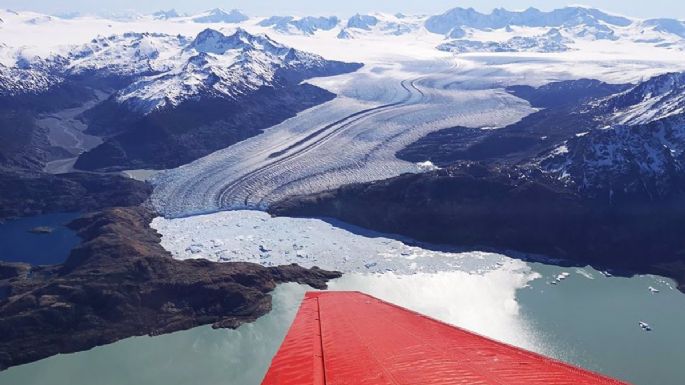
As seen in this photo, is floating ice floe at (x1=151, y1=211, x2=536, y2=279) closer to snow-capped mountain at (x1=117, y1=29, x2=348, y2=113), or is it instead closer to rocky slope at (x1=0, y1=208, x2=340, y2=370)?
rocky slope at (x1=0, y1=208, x2=340, y2=370)

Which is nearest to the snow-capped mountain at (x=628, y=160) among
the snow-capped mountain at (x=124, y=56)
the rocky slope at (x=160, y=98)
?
the rocky slope at (x=160, y=98)

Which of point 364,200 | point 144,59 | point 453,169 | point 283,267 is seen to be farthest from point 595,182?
point 144,59

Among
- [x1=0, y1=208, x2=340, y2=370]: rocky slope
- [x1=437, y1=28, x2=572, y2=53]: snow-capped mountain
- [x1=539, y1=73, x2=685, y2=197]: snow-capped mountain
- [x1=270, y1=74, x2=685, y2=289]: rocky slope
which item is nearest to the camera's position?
[x1=0, y1=208, x2=340, y2=370]: rocky slope

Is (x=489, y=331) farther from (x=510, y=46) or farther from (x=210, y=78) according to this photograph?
(x=510, y=46)

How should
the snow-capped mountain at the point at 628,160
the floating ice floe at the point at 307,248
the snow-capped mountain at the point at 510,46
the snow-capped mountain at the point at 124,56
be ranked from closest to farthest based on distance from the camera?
the floating ice floe at the point at 307,248, the snow-capped mountain at the point at 628,160, the snow-capped mountain at the point at 124,56, the snow-capped mountain at the point at 510,46

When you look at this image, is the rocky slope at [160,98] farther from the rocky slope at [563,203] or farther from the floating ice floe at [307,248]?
the rocky slope at [563,203]

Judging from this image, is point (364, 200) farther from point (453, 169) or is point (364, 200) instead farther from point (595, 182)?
point (595, 182)

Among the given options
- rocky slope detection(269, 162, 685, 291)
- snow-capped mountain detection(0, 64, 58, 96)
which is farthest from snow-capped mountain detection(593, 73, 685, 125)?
snow-capped mountain detection(0, 64, 58, 96)

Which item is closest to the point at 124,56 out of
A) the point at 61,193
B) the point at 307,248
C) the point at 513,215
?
the point at 61,193
